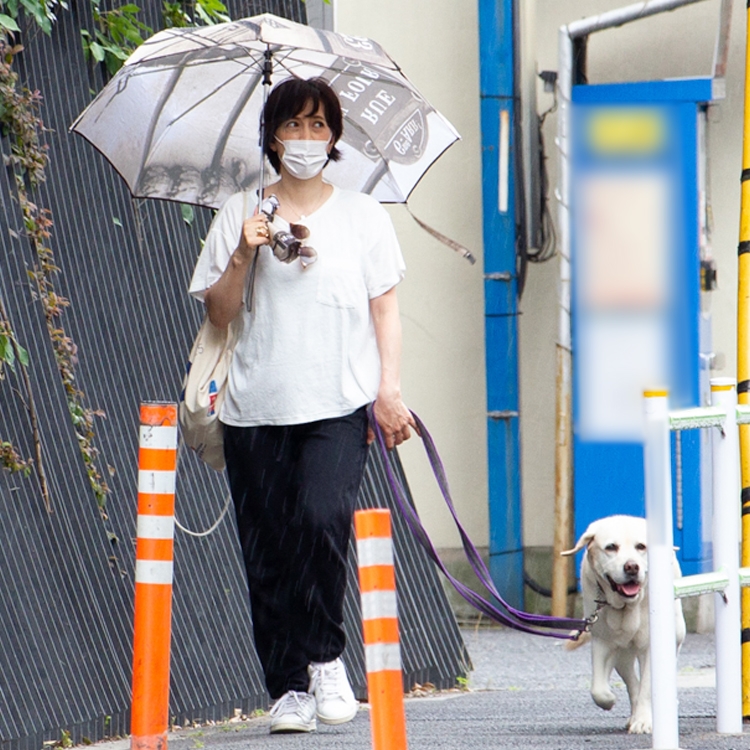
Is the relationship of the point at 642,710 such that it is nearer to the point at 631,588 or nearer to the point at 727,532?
the point at 631,588

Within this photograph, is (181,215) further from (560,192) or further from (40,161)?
(560,192)

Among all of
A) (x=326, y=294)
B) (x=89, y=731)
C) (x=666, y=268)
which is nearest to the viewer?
(x=326, y=294)

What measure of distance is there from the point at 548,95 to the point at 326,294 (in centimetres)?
604

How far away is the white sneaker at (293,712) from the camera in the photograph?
512 cm

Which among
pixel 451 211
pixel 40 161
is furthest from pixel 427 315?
pixel 40 161

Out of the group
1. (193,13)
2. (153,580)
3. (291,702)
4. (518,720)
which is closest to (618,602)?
(518,720)

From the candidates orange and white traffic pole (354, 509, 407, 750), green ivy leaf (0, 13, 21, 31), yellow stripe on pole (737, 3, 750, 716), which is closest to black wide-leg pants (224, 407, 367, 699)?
yellow stripe on pole (737, 3, 750, 716)

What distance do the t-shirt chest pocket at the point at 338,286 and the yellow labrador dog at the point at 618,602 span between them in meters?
1.26

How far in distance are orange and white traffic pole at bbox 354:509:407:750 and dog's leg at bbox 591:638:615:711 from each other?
243 cm

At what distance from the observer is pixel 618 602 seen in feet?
18.7

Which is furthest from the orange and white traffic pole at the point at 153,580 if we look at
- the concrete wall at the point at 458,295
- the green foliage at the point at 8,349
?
the concrete wall at the point at 458,295

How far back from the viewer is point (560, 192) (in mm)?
10391

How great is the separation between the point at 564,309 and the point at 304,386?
18.2ft

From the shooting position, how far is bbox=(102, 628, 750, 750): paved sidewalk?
16.1 ft
